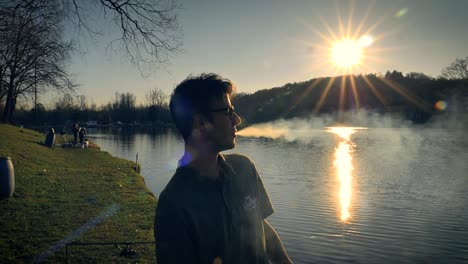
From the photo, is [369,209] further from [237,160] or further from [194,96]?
[194,96]

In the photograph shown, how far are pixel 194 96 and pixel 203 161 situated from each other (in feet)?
1.52

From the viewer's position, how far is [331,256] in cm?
1354

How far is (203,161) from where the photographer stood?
8.56ft

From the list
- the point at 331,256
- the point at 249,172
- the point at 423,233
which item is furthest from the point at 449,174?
the point at 249,172

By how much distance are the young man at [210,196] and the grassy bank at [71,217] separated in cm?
666

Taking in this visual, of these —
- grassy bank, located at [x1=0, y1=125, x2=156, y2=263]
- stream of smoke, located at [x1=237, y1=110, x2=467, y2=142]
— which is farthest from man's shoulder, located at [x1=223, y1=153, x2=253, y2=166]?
Answer: stream of smoke, located at [x1=237, y1=110, x2=467, y2=142]

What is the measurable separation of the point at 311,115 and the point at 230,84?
194453 millimetres

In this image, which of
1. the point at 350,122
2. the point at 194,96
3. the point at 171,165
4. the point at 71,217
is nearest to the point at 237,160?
the point at 194,96

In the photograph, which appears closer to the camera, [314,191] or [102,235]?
[102,235]

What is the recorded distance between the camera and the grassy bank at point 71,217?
862cm

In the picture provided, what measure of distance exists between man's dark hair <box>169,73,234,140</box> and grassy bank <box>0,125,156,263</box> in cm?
682

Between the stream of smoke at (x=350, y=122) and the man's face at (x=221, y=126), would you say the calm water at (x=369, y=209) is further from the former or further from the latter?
the stream of smoke at (x=350, y=122)

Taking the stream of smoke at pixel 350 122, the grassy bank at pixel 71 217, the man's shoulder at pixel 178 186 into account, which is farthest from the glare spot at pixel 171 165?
the stream of smoke at pixel 350 122

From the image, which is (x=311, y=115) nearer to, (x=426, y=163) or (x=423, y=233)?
(x=426, y=163)
